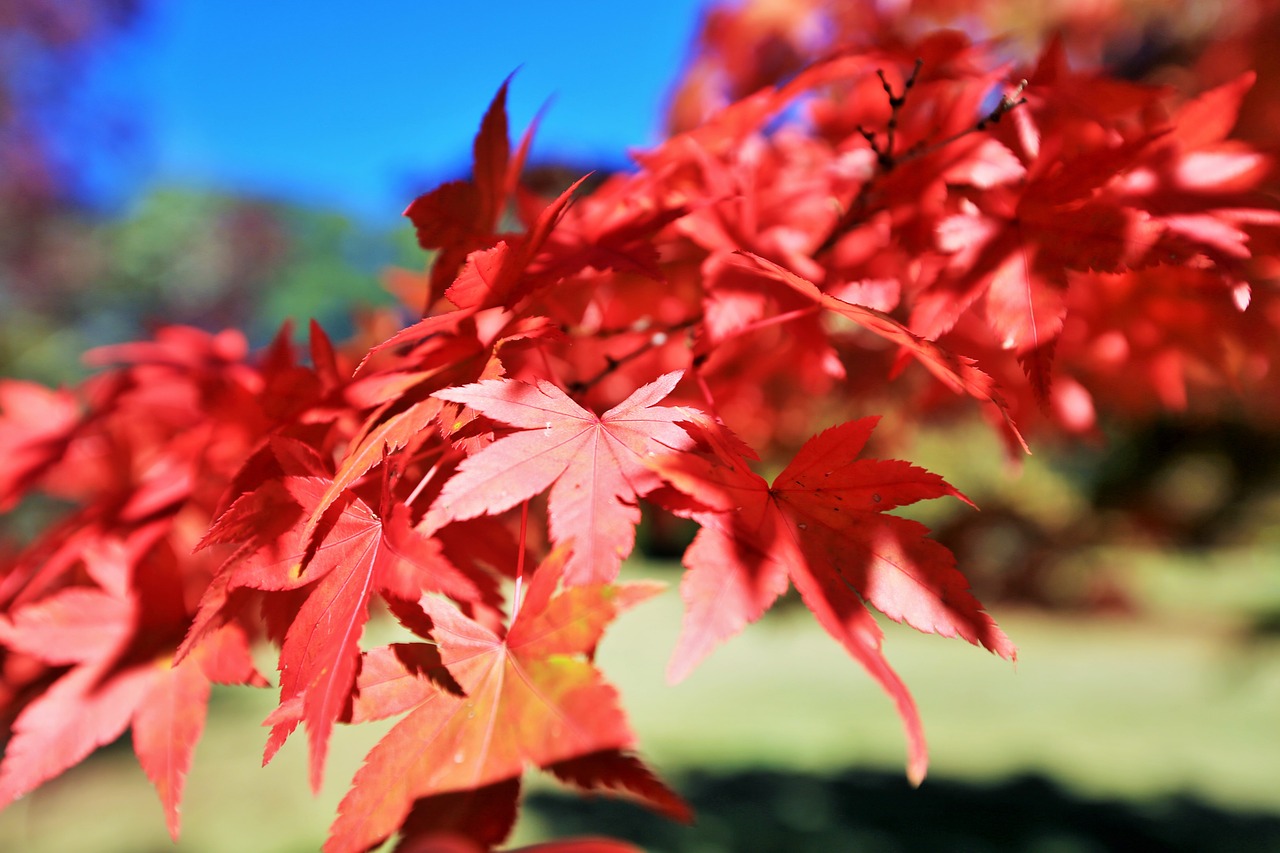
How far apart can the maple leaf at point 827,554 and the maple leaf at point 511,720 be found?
2.7 inches

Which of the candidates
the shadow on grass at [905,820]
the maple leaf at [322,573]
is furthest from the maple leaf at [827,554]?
the shadow on grass at [905,820]

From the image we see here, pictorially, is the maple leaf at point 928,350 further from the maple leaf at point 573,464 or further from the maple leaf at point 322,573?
the maple leaf at point 322,573

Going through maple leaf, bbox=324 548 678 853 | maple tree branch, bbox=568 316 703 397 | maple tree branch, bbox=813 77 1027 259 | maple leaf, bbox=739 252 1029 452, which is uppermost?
maple tree branch, bbox=813 77 1027 259

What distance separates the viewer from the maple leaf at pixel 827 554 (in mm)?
555

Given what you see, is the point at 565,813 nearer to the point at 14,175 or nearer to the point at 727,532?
the point at 727,532

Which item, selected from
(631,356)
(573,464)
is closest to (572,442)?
(573,464)

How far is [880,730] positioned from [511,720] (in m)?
5.81

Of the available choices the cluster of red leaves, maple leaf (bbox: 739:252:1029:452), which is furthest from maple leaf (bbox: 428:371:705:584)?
maple leaf (bbox: 739:252:1029:452)

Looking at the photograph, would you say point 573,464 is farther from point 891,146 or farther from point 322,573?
point 891,146

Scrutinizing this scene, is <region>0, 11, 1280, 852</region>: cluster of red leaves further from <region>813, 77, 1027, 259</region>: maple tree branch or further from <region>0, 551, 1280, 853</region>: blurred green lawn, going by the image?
<region>0, 551, 1280, 853</region>: blurred green lawn

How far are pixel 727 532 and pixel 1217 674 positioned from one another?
26.8 feet

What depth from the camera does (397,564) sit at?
2.07 ft

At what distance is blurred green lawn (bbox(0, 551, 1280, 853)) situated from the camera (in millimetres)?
4520

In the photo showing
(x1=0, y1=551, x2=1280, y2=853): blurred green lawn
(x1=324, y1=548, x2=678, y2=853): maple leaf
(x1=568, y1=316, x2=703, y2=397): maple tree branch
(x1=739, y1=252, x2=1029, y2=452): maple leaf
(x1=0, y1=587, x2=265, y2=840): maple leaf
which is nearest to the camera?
(x1=324, y1=548, x2=678, y2=853): maple leaf
